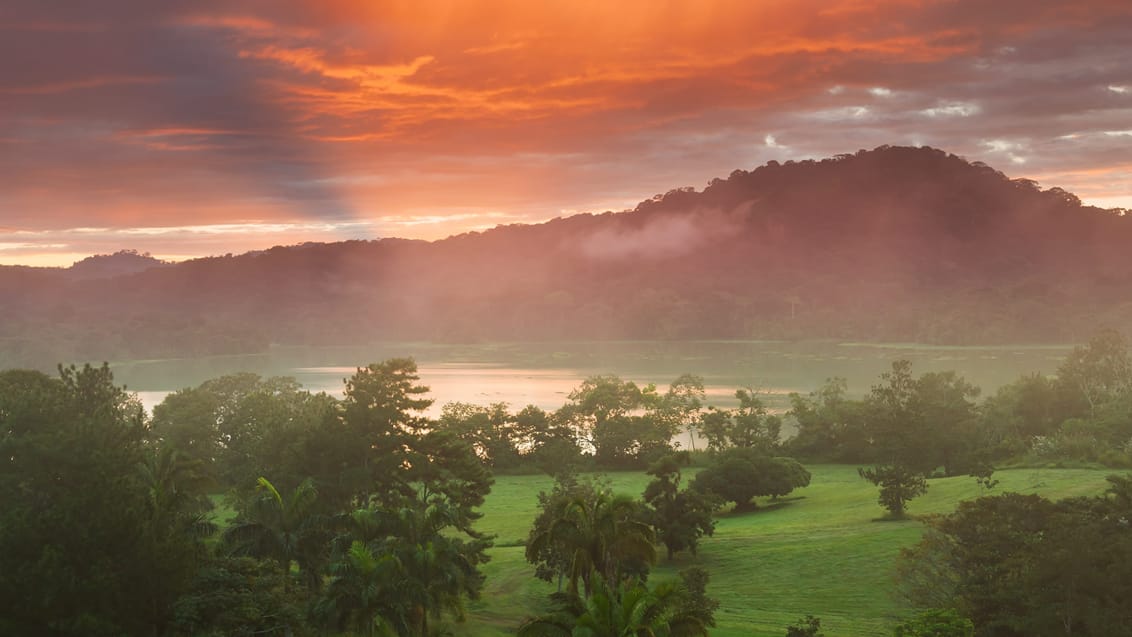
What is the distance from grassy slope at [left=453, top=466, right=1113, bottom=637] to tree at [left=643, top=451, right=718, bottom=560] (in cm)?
124

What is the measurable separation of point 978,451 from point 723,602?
41.0m

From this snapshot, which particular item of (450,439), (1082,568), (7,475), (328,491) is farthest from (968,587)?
(7,475)

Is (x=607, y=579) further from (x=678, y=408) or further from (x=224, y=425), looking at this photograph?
(x=678, y=408)

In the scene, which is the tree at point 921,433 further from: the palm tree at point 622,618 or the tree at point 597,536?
the palm tree at point 622,618

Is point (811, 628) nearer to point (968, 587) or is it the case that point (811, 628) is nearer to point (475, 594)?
point (968, 587)

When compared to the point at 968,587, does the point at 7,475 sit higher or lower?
higher

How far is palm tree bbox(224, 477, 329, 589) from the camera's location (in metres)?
36.1

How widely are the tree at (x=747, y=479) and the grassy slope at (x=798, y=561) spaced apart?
1.36 m

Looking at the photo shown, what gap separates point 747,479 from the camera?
63.4 m

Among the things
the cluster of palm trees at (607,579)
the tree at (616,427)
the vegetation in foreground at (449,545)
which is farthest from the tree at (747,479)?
the tree at (616,427)

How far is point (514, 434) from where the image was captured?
91688mm

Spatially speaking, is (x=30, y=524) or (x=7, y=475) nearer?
(x=30, y=524)

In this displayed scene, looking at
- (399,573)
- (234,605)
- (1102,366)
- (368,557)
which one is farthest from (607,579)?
(1102,366)

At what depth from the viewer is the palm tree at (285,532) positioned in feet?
119
